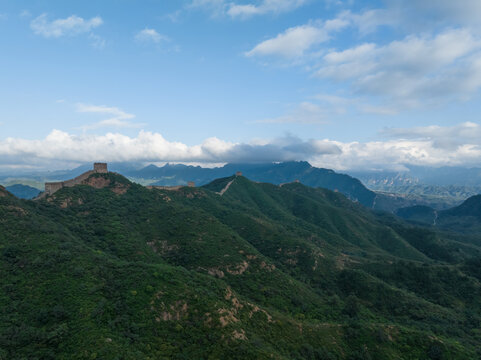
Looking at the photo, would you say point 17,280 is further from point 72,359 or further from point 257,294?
point 257,294

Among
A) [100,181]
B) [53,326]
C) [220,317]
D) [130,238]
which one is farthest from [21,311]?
[100,181]

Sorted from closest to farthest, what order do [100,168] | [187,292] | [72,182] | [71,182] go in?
[187,292], [71,182], [72,182], [100,168]

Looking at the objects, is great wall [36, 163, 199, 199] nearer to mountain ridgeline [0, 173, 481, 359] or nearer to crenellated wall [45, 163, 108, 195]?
Result: crenellated wall [45, 163, 108, 195]

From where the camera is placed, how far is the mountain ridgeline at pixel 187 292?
38.3 metres

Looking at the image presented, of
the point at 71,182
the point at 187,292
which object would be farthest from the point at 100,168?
the point at 187,292

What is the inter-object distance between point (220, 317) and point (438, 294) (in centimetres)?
8784

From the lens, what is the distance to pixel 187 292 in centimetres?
4784

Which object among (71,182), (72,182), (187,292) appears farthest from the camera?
(72,182)

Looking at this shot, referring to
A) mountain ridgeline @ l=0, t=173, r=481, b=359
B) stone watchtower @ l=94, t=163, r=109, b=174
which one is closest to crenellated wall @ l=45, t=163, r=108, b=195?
stone watchtower @ l=94, t=163, r=109, b=174

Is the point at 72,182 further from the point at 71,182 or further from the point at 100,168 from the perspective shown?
the point at 100,168

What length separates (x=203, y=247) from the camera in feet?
282

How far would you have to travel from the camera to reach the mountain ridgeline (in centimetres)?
3831

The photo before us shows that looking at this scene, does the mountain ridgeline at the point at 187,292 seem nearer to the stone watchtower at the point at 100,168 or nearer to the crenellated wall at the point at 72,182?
the stone watchtower at the point at 100,168

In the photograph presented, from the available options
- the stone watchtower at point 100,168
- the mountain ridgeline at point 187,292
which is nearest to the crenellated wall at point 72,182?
the stone watchtower at point 100,168
